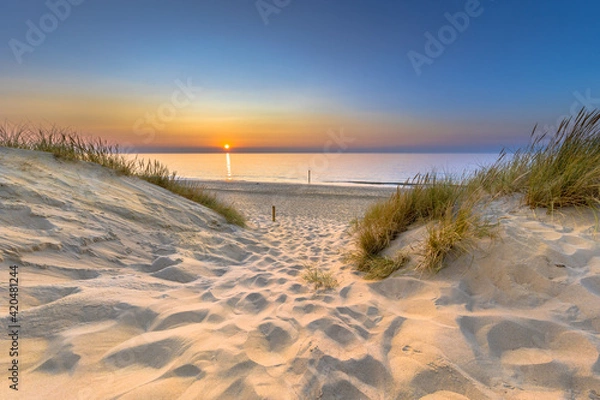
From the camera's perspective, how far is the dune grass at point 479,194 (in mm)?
2959

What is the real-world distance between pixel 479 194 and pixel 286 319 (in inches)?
123

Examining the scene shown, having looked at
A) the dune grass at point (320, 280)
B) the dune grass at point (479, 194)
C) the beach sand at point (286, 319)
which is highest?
the dune grass at point (479, 194)

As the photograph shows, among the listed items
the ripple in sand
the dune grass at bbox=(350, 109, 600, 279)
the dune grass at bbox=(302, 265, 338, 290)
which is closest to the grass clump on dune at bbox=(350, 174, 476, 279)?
the dune grass at bbox=(350, 109, 600, 279)

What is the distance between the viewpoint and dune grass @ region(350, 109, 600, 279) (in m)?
2.96

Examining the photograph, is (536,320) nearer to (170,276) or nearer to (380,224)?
(380,224)

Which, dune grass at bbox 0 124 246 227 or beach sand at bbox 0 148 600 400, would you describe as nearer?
beach sand at bbox 0 148 600 400

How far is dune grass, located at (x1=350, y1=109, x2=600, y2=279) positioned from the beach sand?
0.20 metres

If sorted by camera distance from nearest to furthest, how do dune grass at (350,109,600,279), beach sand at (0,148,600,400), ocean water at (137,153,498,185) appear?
beach sand at (0,148,600,400), dune grass at (350,109,600,279), ocean water at (137,153,498,185)

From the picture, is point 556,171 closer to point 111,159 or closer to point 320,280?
point 320,280

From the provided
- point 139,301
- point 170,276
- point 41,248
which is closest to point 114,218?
point 41,248

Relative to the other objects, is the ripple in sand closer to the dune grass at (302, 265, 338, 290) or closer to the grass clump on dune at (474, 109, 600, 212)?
the dune grass at (302, 265, 338, 290)

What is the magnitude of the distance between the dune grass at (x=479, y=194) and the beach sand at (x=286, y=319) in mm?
200

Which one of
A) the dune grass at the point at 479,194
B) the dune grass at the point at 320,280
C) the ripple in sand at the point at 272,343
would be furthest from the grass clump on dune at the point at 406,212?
the ripple in sand at the point at 272,343

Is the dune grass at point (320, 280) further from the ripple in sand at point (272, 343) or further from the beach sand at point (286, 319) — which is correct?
the ripple in sand at point (272, 343)
